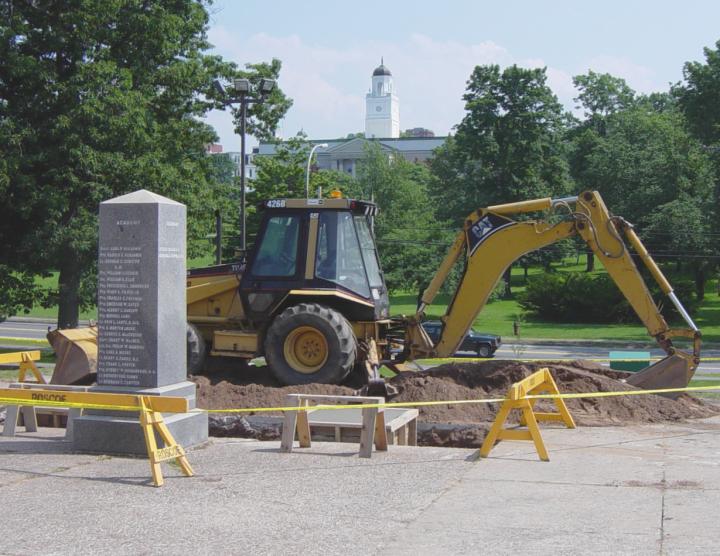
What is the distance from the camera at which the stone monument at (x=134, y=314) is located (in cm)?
973

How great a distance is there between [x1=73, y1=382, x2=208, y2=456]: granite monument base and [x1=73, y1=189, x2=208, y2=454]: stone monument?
0.4 inches

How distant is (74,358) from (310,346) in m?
3.62

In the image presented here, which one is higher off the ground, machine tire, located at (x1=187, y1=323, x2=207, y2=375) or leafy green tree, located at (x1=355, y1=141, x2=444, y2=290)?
leafy green tree, located at (x1=355, y1=141, x2=444, y2=290)

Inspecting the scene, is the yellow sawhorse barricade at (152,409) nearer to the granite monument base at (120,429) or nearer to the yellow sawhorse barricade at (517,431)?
the granite monument base at (120,429)

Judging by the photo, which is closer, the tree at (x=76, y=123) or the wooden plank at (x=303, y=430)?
the wooden plank at (x=303, y=430)

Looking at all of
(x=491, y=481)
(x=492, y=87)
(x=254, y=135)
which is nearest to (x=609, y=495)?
(x=491, y=481)

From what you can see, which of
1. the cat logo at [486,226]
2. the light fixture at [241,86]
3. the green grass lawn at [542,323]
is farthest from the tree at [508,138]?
the cat logo at [486,226]

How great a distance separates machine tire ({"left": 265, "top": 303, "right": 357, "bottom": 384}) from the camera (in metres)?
13.9

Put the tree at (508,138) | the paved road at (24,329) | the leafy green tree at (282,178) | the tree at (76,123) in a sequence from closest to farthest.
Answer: the tree at (76,123) < the leafy green tree at (282,178) < the paved road at (24,329) < the tree at (508,138)

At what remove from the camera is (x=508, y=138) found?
201ft

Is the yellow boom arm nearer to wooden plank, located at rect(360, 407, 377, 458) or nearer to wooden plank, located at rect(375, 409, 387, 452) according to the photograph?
wooden plank, located at rect(375, 409, 387, 452)

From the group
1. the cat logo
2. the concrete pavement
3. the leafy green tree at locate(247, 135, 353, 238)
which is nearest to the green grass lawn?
the leafy green tree at locate(247, 135, 353, 238)

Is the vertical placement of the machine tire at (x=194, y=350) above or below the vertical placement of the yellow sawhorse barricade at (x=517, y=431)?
above

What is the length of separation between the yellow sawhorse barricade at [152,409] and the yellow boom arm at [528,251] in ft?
21.0
